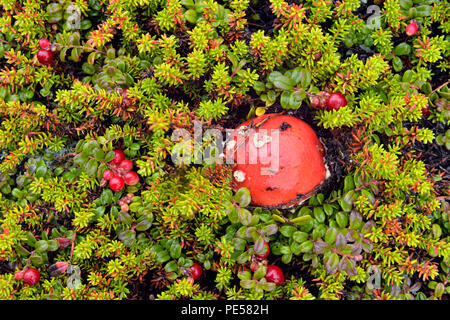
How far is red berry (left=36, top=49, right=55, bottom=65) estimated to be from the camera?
3441 millimetres

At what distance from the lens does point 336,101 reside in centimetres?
305

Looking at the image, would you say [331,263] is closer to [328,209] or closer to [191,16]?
[328,209]

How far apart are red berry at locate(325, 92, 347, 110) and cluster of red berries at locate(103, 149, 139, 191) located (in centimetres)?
188

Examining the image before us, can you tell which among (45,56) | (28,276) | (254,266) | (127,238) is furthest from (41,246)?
(254,266)

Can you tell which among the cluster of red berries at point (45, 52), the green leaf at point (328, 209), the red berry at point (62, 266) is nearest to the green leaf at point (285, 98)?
the green leaf at point (328, 209)

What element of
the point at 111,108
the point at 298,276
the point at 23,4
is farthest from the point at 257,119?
the point at 23,4

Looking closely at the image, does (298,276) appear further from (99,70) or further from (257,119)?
(99,70)

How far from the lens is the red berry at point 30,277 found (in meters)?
3.14

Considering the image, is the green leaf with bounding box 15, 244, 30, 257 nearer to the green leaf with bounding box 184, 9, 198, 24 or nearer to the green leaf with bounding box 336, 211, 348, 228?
the green leaf with bounding box 184, 9, 198, 24

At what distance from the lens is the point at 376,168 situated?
113 inches

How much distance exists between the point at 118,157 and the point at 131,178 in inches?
9.3

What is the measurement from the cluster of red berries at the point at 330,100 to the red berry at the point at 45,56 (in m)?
2.59

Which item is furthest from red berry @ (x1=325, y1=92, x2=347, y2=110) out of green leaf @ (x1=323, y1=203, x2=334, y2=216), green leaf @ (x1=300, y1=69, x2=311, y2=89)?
green leaf @ (x1=323, y1=203, x2=334, y2=216)

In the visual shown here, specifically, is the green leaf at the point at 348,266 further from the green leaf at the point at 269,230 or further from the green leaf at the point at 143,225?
the green leaf at the point at 143,225
